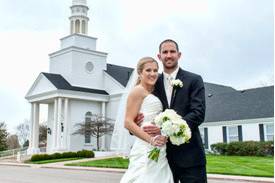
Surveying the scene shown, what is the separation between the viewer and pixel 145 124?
4418 millimetres

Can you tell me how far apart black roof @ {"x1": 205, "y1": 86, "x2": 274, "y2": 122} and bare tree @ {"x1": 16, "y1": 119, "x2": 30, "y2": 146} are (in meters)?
48.0

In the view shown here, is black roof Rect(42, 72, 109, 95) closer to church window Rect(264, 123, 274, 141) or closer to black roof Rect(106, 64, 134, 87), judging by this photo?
black roof Rect(106, 64, 134, 87)

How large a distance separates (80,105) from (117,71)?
7.26 m

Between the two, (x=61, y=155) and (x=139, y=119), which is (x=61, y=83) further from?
(x=139, y=119)

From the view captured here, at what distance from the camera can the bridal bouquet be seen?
3.93 meters

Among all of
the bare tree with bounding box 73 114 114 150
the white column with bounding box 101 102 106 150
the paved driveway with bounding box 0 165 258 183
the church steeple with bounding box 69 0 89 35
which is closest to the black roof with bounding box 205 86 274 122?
the bare tree with bounding box 73 114 114 150

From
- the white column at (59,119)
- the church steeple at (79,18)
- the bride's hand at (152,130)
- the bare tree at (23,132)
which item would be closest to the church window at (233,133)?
the white column at (59,119)

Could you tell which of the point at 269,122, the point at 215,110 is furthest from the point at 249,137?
the point at 215,110

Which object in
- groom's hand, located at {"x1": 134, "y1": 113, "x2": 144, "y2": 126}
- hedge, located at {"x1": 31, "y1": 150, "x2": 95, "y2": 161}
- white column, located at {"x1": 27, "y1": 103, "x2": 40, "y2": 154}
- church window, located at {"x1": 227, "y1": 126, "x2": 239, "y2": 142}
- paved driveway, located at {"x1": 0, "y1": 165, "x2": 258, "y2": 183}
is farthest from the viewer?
white column, located at {"x1": 27, "y1": 103, "x2": 40, "y2": 154}

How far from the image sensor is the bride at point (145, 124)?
14.4 ft

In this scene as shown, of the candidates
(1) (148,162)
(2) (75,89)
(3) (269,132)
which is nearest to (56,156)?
(2) (75,89)

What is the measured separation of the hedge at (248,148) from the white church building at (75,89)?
1326cm

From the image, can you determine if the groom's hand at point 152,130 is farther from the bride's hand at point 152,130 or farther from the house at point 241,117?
the house at point 241,117

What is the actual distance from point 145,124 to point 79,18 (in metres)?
40.4
